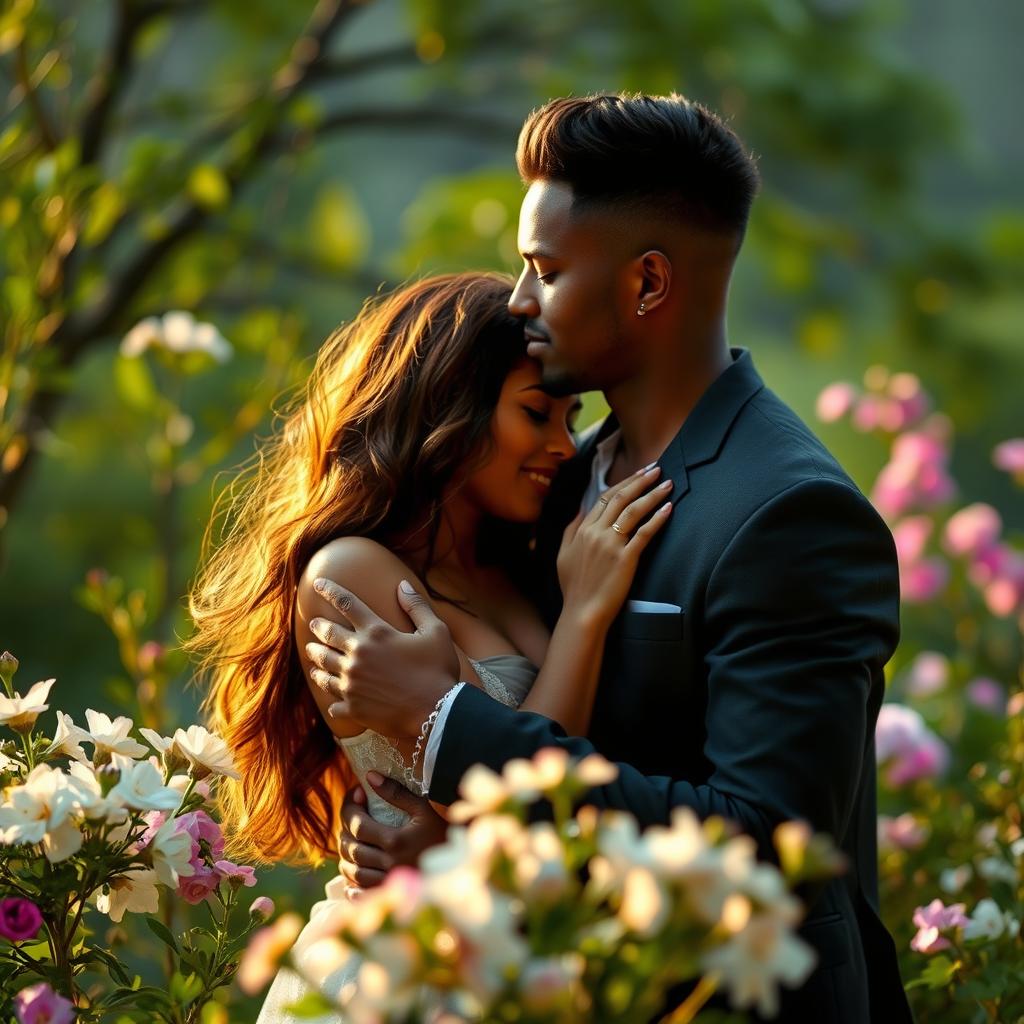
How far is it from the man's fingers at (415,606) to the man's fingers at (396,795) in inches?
8.4

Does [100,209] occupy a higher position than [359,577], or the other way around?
[100,209]

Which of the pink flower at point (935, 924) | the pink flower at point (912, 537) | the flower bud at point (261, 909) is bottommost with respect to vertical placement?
the pink flower at point (912, 537)

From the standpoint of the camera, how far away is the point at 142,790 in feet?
4.85

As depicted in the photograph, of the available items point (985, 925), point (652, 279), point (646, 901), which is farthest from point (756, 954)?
point (985, 925)

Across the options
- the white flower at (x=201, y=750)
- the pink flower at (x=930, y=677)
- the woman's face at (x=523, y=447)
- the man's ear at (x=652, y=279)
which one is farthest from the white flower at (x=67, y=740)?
the pink flower at (x=930, y=677)

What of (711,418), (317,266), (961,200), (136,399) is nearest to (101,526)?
(317,266)

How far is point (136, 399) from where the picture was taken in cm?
309

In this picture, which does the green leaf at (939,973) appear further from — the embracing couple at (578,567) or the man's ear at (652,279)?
the man's ear at (652,279)

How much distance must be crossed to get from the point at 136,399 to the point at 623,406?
4.73 ft

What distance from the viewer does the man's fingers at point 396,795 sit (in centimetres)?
189

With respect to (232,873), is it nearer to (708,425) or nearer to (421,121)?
(708,425)

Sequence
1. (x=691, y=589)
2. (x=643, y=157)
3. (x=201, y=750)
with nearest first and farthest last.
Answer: (x=201, y=750)
(x=691, y=589)
(x=643, y=157)

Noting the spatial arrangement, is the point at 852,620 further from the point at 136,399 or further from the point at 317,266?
the point at 317,266

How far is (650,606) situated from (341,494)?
0.48 metres
